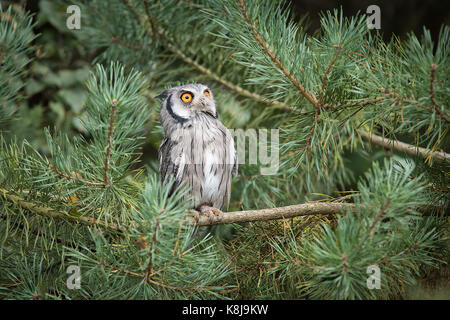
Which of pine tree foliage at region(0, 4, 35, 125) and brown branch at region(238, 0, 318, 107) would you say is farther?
pine tree foliage at region(0, 4, 35, 125)

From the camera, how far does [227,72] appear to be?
5.71 feet

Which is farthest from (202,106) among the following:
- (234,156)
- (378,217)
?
(378,217)

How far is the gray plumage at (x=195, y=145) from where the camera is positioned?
1.45m

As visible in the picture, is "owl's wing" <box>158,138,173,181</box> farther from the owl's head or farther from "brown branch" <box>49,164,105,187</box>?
"brown branch" <box>49,164,105,187</box>

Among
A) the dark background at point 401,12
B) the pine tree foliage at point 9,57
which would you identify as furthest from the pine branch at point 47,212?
the dark background at point 401,12

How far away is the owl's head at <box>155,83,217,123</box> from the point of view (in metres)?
1.45

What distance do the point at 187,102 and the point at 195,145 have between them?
0.16 metres

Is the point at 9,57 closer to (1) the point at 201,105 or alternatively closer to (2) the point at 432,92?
(1) the point at 201,105

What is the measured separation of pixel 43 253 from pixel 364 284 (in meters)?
0.76

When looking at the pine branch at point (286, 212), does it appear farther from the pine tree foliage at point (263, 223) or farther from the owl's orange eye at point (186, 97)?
the owl's orange eye at point (186, 97)

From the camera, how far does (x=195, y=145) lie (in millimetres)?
1454

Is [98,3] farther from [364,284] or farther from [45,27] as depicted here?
[364,284]

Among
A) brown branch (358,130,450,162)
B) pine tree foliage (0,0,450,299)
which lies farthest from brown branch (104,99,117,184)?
brown branch (358,130,450,162)

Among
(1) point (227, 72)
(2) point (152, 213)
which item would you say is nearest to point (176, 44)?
(1) point (227, 72)
